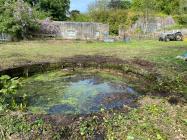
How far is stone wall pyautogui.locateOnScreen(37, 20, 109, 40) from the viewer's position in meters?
28.3

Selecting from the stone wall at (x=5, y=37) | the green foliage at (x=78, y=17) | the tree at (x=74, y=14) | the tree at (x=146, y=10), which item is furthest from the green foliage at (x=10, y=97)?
the tree at (x=74, y=14)

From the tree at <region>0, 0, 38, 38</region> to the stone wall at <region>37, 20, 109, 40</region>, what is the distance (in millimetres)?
1703

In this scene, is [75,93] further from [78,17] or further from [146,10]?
[78,17]

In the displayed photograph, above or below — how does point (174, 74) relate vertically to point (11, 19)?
below

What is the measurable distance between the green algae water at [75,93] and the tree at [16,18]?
14916 mm

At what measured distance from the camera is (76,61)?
13.9 meters

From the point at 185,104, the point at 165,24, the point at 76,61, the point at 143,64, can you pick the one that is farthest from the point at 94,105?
the point at 165,24

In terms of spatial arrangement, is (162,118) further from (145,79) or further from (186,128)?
(145,79)

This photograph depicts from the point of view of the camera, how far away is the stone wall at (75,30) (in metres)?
28.3

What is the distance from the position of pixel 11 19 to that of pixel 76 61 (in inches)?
514

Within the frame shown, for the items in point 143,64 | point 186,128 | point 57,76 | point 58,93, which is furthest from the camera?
point 143,64

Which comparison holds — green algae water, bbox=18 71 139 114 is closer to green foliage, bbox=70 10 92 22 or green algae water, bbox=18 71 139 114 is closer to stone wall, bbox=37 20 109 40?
stone wall, bbox=37 20 109 40

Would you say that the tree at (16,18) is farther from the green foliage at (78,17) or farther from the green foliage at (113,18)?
the green foliage at (78,17)

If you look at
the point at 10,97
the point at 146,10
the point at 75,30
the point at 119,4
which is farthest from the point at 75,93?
the point at 119,4
